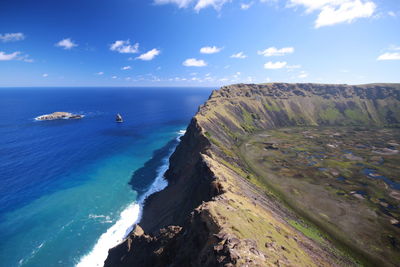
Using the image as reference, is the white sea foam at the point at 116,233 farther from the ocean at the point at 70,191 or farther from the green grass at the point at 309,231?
the green grass at the point at 309,231

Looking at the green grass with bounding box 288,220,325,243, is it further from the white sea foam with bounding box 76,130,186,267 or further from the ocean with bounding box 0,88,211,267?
the ocean with bounding box 0,88,211,267

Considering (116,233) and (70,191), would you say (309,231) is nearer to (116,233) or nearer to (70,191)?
(116,233)

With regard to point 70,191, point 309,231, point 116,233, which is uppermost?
point 70,191

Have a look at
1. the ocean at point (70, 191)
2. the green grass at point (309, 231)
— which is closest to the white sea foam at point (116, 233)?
the ocean at point (70, 191)

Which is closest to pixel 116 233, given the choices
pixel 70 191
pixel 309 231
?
pixel 70 191

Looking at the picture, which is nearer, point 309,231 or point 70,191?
point 309,231

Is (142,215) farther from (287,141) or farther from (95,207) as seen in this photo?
(287,141)

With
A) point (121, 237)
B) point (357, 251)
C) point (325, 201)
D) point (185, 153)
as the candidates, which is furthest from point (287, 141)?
point (121, 237)

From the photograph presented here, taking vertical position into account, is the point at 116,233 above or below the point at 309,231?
below
